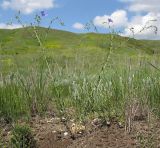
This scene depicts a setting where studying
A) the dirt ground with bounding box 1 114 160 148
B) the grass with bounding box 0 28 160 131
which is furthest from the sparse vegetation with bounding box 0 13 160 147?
the dirt ground with bounding box 1 114 160 148

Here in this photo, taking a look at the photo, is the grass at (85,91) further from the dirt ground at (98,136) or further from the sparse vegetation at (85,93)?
the dirt ground at (98,136)

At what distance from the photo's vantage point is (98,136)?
627 cm

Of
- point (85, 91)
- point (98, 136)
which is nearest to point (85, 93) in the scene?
point (85, 91)

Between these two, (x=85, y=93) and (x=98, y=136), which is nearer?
(x=98, y=136)

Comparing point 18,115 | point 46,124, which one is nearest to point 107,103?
point 46,124

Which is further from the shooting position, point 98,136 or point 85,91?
point 85,91

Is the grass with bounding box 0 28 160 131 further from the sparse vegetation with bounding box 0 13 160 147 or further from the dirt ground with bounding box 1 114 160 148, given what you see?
the dirt ground with bounding box 1 114 160 148

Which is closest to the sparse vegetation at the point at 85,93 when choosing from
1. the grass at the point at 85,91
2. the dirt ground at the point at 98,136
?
the grass at the point at 85,91

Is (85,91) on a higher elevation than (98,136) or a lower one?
higher

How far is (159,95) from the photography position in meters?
6.96

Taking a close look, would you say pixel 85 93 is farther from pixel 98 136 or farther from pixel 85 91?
pixel 98 136

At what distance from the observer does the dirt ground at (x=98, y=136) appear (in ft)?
19.5

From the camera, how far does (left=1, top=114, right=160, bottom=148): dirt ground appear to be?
19.5 ft

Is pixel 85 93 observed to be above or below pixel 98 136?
above
